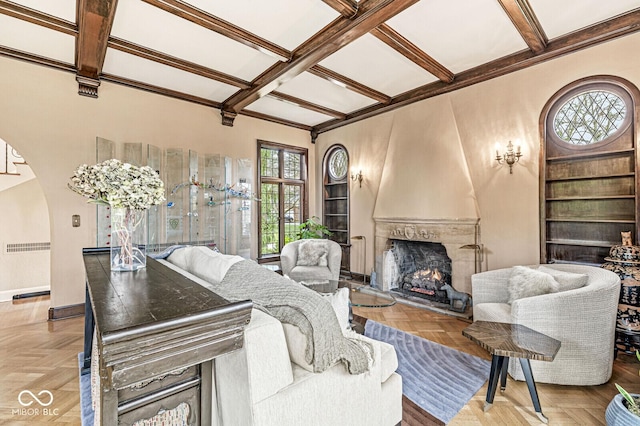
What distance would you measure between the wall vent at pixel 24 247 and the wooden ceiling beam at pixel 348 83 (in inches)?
207

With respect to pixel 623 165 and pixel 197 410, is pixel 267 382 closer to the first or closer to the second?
pixel 197 410

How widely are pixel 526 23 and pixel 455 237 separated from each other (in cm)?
244

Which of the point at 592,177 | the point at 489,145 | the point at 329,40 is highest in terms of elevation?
the point at 329,40

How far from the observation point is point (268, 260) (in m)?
5.64

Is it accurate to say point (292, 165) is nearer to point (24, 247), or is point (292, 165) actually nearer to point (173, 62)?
point (173, 62)

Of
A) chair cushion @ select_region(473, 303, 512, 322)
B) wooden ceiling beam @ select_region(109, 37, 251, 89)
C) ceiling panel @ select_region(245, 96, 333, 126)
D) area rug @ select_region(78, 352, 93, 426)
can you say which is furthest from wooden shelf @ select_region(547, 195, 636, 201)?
area rug @ select_region(78, 352, 93, 426)

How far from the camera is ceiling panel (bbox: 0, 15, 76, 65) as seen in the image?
2.86m

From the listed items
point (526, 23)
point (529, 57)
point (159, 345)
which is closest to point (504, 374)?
point (159, 345)

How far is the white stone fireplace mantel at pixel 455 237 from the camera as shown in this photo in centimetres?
388

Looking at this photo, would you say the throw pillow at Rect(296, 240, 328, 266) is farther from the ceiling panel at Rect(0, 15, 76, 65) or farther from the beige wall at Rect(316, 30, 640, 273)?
the ceiling panel at Rect(0, 15, 76, 65)

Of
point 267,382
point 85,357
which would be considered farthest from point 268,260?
point 267,382

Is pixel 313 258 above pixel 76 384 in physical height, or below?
above

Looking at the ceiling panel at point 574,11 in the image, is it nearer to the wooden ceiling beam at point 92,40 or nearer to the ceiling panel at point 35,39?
the wooden ceiling beam at point 92,40

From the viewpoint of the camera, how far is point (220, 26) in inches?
109
